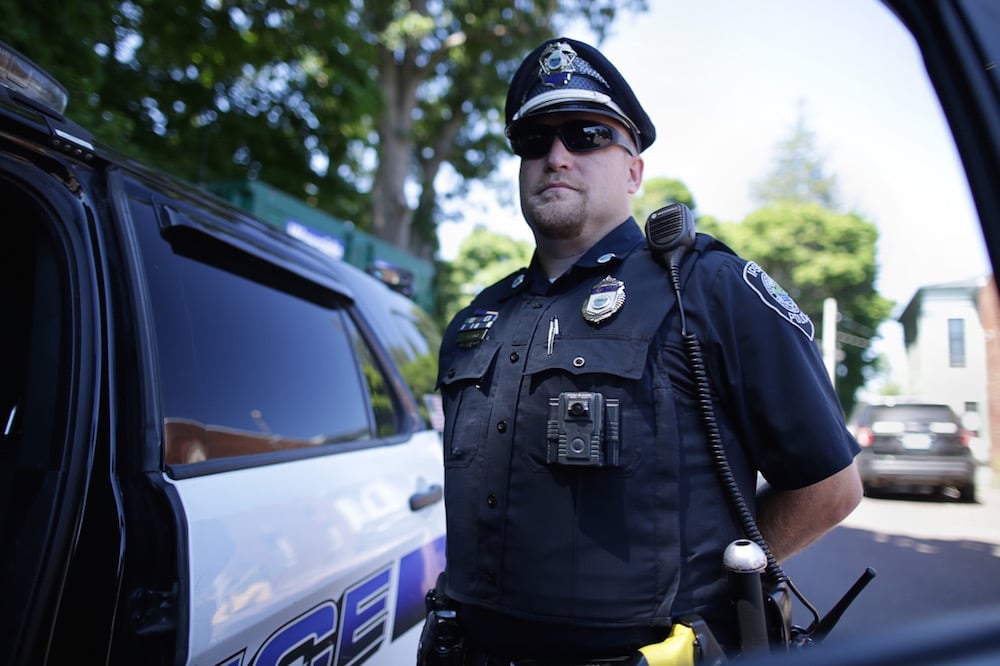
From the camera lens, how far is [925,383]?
906 mm

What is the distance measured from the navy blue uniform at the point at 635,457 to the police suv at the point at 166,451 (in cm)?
44

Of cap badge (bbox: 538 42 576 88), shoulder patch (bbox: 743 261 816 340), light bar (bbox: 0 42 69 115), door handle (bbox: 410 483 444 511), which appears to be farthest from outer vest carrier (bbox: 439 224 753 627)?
light bar (bbox: 0 42 69 115)

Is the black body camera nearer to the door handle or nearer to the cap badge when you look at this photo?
the cap badge

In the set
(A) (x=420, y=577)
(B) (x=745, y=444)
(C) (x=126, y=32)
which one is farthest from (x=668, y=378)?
(C) (x=126, y=32)

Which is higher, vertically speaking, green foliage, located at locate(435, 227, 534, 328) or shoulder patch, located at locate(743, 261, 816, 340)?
green foliage, located at locate(435, 227, 534, 328)

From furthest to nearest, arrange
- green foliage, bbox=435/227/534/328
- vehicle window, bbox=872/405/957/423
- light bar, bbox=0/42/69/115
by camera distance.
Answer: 1. green foliage, bbox=435/227/534/328
2. light bar, bbox=0/42/69/115
3. vehicle window, bbox=872/405/957/423

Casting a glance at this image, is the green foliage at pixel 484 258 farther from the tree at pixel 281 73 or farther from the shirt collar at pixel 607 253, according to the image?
the shirt collar at pixel 607 253

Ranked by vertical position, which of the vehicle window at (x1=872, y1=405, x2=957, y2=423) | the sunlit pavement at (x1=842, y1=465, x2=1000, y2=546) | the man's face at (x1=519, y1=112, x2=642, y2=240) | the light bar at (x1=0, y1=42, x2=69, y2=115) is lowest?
the sunlit pavement at (x1=842, y1=465, x2=1000, y2=546)

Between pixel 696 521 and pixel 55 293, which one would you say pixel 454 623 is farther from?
pixel 55 293

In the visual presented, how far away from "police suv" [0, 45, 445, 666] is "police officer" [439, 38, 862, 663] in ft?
1.36

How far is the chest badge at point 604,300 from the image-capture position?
144cm

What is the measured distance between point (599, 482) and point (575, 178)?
72 centimetres

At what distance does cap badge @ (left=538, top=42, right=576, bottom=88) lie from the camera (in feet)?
5.60

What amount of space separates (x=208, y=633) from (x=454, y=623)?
0.47 meters
